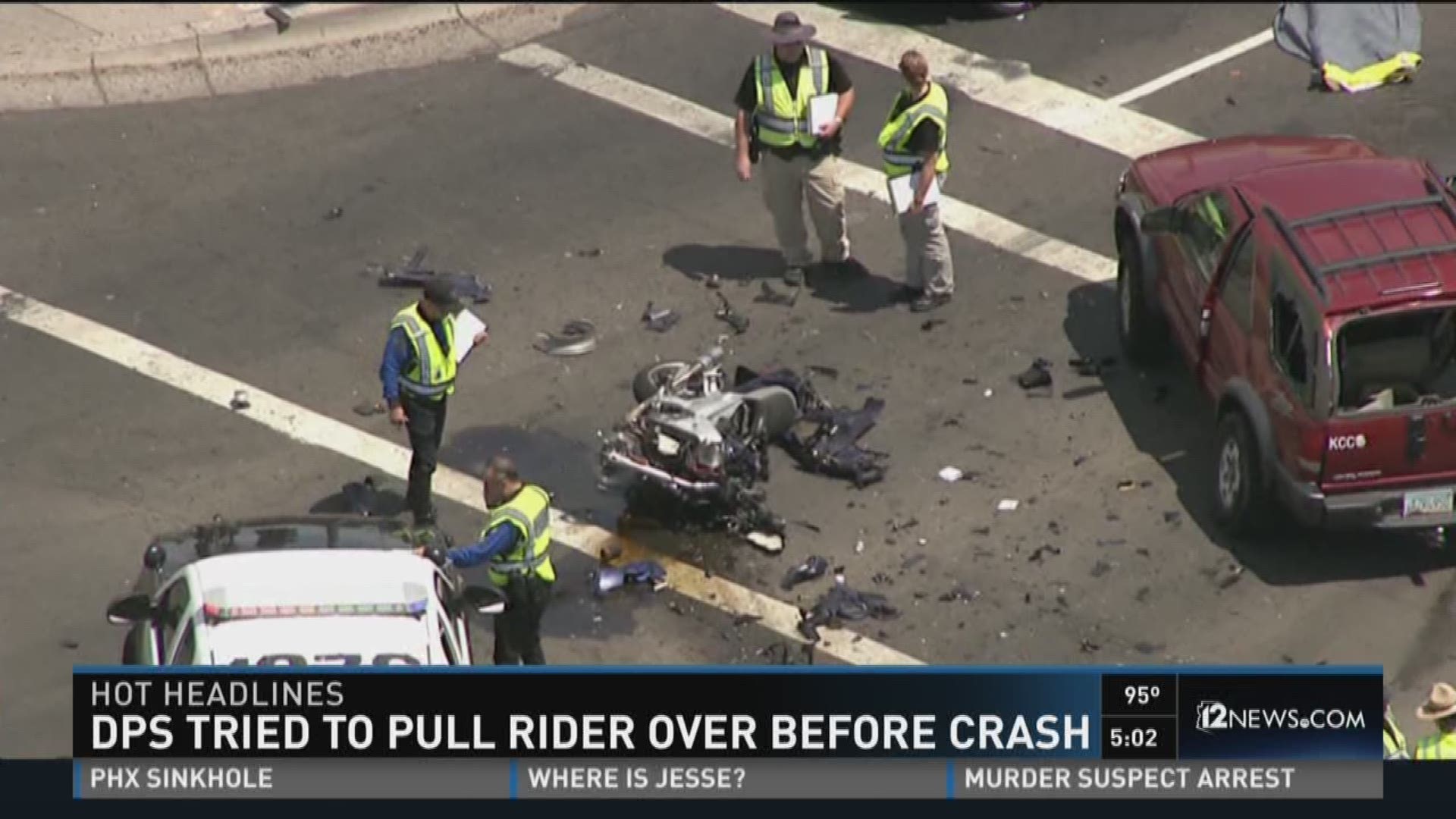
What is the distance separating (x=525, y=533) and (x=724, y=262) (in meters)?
5.96

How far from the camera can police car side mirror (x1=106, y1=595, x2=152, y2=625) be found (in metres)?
16.9

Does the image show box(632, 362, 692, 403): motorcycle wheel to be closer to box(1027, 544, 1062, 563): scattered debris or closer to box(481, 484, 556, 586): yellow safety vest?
box(1027, 544, 1062, 563): scattered debris

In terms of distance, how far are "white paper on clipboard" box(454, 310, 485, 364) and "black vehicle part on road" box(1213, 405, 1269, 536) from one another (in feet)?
15.1

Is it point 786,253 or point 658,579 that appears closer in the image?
point 658,579

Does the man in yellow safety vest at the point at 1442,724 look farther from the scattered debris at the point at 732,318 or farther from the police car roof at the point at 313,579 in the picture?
the scattered debris at the point at 732,318

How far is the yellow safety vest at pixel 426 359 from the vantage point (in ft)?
62.8

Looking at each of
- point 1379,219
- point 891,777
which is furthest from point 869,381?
point 891,777

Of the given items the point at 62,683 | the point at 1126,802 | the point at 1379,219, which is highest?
the point at 1379,219

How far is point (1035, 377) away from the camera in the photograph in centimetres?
2156

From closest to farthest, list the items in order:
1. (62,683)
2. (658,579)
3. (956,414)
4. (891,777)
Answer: (891,777) < (62,683) < (658,579) < (956,414)

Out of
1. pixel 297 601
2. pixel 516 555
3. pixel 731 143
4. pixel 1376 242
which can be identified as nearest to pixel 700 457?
pixel 516 555

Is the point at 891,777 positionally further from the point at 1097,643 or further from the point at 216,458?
the point at 216,458

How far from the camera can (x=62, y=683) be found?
59.5 ft

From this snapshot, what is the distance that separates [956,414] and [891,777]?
551 cm
